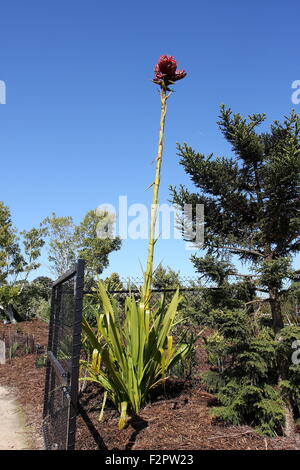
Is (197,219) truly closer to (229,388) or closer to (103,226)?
(229,388)

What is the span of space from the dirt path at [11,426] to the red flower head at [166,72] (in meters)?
4.37

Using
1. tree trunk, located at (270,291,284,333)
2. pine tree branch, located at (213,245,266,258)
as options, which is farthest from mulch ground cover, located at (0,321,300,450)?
pine tree branch, located at (213,245,266,258)

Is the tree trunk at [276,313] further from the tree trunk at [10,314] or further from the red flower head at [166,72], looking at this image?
the tree trunk at [10,314]

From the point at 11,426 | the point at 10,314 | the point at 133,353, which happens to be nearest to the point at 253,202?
the point at 133,353

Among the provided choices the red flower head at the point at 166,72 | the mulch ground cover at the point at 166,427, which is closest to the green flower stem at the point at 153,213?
the red flower head at the point at 166,72

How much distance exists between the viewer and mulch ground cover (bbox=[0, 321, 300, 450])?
10.5 ft

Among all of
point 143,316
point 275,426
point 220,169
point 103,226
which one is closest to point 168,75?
point 220,169

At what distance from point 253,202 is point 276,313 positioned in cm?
136

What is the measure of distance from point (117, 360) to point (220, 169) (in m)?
2.51

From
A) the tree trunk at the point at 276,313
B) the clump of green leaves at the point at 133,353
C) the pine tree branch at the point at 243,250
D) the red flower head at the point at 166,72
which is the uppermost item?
the red flower head at the point at 166,72

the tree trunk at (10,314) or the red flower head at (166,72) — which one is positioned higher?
the red flower head at (166,72)

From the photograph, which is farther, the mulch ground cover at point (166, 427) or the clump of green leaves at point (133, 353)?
the clump of green leaves at point (133, 353)

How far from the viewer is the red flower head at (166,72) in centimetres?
423

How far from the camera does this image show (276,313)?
4.02 m
